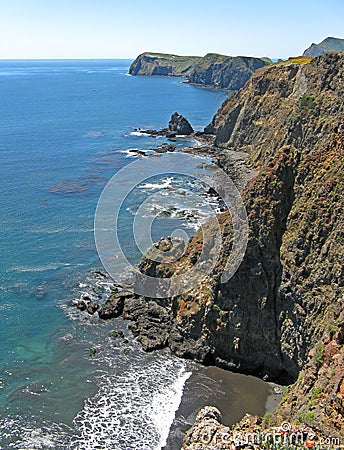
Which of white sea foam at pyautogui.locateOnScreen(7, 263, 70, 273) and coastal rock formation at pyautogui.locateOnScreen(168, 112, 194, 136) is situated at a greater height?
coastal rock formation at pyautogui.locateOnScreen(168, 112, 194, 136)

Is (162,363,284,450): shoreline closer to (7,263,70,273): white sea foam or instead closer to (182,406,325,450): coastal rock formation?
(182,406,325,450): coastal rock formation

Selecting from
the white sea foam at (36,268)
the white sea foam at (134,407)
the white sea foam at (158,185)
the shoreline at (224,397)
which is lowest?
the white sea foam at (134,407)

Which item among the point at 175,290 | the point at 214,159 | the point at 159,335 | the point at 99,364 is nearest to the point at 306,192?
the point at 175,290

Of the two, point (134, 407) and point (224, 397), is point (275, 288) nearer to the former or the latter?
Answer: point (224, 397)

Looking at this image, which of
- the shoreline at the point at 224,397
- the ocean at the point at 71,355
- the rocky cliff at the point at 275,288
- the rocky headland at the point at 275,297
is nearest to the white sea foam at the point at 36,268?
the ocean at the point at 71,355

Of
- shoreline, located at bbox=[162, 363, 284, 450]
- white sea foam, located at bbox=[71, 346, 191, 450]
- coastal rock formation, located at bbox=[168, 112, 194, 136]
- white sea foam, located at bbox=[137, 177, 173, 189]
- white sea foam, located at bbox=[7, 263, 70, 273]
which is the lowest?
white sea foam, located at bbox=[71, 346, 191, 450]

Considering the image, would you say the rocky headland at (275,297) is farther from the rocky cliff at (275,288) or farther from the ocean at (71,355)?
the ocean at (71,355)

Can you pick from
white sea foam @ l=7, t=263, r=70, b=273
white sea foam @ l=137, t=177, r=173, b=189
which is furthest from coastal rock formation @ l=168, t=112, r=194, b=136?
white sea foam @ l=7, t=263, r=70, b=273

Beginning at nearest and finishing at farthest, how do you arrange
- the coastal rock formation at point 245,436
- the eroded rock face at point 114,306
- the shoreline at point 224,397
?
1. the coastal rock formation at point 245,436
2. the shoreline at point 224,397
3. the eroded rock face at point 114,306

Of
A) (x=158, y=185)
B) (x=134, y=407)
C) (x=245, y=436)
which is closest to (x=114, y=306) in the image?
(x=134, y=407)

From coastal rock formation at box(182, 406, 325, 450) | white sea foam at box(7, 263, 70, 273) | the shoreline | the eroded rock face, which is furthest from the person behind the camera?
white sea foam at box(7, 263, 70, 273)

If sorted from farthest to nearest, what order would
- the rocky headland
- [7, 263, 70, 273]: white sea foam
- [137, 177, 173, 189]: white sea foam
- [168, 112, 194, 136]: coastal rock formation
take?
[168, 112, 194, 136]: coastal rock formation < [137, 177, 173, 189]: white sea foam < [7, 263, 70, 273]: white sea foam < the rocky headland
